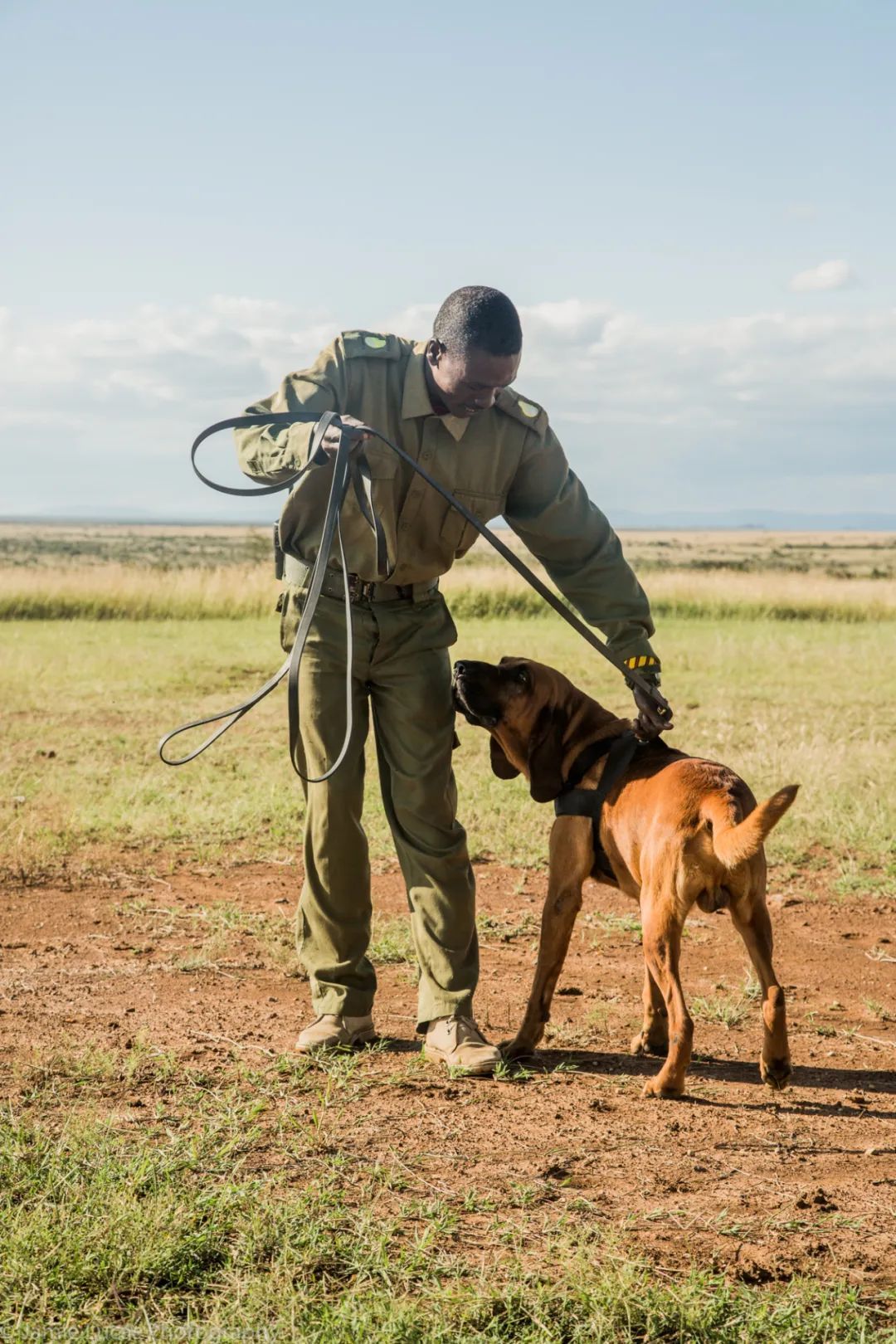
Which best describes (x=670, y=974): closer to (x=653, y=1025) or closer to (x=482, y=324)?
(x=653, y=1025)

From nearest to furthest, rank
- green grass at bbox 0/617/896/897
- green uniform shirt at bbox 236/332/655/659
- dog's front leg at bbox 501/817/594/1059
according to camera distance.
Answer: green uniform shirt at bbox 236/332/655/659 → dog's front leg at bbox 501/817/594/1059 → green grass at bbox 0/617/896/897

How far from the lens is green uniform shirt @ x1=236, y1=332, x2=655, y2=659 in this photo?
4156mm

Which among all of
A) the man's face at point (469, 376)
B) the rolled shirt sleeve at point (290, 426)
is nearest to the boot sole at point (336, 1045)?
the rolled shirt sleeve at point (290, 426)

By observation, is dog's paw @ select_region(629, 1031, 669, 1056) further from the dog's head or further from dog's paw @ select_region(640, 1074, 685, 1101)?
the dog's head

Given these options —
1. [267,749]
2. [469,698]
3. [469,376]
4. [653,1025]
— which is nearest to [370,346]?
[469,376]

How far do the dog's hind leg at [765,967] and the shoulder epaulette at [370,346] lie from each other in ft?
6.59

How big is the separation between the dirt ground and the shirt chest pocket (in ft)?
5.54

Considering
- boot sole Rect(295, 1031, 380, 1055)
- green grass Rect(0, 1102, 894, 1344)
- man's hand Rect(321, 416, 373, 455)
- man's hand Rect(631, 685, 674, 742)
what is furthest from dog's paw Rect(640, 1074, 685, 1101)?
man's hand Rect(321, 416, 373, 455)

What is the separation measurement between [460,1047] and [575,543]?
1.71 metres

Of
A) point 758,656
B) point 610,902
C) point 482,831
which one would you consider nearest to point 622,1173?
point 610,902

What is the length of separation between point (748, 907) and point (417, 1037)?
4.28 ft

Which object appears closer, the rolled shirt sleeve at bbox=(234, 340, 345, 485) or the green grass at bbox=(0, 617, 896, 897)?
the rolled shirt sleeve at bbox=(234, 340, 345, 485)

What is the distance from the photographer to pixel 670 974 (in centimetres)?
393

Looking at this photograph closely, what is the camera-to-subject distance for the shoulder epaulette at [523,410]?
4.37 metres
